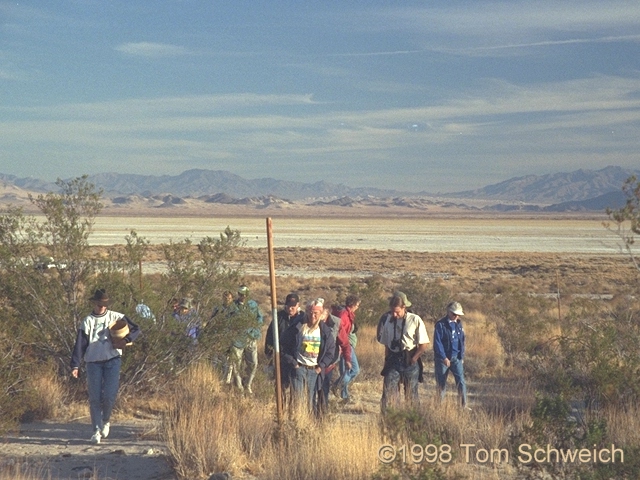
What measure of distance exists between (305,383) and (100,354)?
2250mm

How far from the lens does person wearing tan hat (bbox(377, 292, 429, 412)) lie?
916 cm

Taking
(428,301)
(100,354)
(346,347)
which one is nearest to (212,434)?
(100,354)

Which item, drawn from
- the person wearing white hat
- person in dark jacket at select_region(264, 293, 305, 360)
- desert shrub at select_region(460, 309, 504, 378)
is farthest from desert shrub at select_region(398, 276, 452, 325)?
person in dark jacket at select_region(264, 293, 305, 360)

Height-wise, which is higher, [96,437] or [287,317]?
[287,317]

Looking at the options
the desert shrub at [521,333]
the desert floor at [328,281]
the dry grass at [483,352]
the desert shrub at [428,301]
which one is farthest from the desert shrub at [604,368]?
the desert shrub at [428,301]

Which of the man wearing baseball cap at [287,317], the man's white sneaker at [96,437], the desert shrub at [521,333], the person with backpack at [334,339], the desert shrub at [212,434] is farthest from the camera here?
the desert shrub at [521,333]

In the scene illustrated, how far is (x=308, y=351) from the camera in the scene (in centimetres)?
871

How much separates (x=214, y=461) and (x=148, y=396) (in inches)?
139

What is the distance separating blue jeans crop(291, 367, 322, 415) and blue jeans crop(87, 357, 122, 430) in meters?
1.95

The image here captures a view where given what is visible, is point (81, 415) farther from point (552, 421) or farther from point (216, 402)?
point (552, 421)

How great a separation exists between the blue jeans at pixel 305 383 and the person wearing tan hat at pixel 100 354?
71.9 inches

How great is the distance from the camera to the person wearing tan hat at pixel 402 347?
9156 millimetres

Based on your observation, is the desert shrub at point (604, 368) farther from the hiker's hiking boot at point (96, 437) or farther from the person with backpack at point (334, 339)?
the hiker's hiking boot at point (96, 437)

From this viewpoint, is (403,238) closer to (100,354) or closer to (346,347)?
(346,347)
